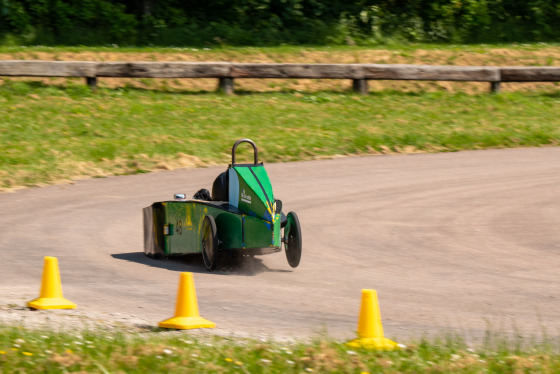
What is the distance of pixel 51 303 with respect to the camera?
762cm

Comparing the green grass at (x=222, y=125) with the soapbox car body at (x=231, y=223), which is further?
the green grass at (x=222, y=125)

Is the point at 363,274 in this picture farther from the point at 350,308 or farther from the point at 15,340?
the point at 15,340

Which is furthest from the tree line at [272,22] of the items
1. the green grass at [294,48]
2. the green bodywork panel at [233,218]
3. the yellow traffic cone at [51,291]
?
the yellow traffic cone at [51,291]

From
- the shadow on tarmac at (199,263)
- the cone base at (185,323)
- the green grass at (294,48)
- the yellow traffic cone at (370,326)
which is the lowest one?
the shadow on tarmac at (199,263)

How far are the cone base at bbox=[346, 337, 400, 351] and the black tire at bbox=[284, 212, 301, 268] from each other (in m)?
3.02

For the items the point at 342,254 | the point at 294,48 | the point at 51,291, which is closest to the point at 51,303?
the point at 51,291

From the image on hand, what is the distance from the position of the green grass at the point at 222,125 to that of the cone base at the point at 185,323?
8.74 metres

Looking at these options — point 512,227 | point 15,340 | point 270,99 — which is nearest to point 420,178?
point 512,227

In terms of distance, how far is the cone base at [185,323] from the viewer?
22.8 feet

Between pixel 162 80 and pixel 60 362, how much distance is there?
59.5 feet

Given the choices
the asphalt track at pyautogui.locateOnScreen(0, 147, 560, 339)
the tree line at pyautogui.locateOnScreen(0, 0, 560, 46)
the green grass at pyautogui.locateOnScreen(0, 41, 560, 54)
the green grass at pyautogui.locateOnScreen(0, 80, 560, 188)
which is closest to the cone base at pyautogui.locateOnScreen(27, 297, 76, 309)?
the asphalt track at pyautogui.locateOnScreen(0, 147, 560, 339)

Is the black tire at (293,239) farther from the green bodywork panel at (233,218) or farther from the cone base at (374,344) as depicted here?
the cone base at (374,344)

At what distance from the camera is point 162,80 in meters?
23.4

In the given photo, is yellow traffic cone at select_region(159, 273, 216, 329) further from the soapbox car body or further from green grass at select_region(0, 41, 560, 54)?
green grass at select_region(0, 41, 560, 54)
